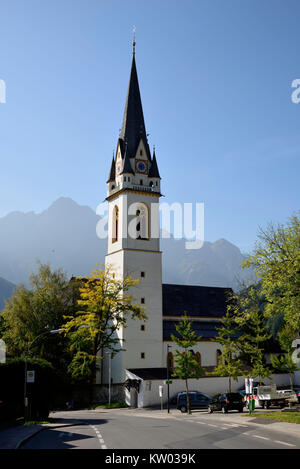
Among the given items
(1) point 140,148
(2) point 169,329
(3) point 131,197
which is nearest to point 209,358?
(2) point 169,329

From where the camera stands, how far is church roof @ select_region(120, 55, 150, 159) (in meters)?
67.7

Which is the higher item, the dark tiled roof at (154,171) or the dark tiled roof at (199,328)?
the dark tiled roof at (154,171)

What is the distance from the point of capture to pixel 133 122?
68562 mm

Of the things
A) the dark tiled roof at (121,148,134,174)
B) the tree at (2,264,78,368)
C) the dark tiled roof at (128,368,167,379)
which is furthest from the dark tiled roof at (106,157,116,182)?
the dark tiled roof at (128,368,167,379)

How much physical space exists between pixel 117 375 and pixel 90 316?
34.7ft

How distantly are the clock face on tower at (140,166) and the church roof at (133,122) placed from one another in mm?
1292

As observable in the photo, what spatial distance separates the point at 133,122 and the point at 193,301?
89.2 feet

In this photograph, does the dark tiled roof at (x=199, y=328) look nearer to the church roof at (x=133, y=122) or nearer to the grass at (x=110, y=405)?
the grass at (x=110, y=405)

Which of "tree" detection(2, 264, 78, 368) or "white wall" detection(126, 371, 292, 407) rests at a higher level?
"tree" detection(2, 264, 78, 368)

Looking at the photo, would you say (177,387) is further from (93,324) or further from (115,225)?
(115,225)

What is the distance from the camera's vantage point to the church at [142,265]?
60.1m

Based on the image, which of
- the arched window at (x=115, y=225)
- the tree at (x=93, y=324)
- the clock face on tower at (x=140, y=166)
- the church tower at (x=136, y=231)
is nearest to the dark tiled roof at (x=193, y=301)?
the church tower at (x=136, y=231)

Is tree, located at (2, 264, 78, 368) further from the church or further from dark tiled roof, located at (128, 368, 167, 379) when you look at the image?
dark tiled roof, located at (128, 368, 167, 379)
